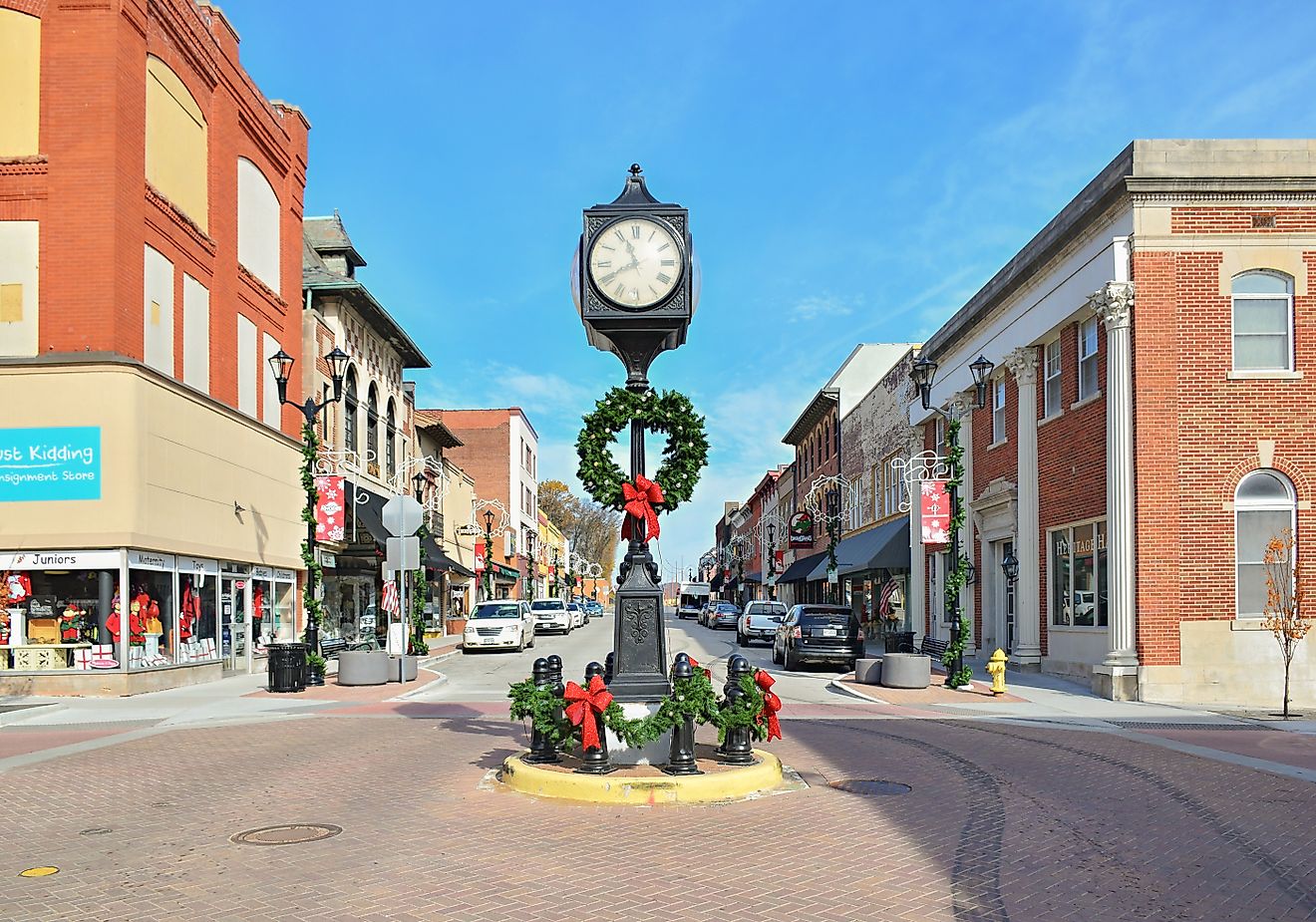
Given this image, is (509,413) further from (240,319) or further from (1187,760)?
(1187,760)

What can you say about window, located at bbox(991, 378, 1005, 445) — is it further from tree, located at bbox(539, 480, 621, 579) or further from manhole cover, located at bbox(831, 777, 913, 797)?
tree, located at bbox(539, 480, 621, 579)

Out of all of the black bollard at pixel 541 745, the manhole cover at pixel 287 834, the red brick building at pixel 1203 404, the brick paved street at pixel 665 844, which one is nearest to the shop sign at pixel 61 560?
the brick paved street at pixel 665 844

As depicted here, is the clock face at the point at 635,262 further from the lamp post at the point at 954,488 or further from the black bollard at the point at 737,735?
the lamp post at the point at 954,488

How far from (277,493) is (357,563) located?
24.0 feet

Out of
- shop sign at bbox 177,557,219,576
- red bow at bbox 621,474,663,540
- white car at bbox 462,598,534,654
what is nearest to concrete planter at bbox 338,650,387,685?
shop sign at bbox 177,557,219,576

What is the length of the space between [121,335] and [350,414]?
1603cm

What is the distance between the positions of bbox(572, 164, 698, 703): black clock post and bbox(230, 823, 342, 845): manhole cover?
2.62m

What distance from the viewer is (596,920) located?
629 cm

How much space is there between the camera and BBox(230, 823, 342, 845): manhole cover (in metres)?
8.19

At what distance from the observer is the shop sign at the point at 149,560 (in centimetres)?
2048

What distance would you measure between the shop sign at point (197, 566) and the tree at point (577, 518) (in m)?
92.6

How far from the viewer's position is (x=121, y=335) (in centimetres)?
2086

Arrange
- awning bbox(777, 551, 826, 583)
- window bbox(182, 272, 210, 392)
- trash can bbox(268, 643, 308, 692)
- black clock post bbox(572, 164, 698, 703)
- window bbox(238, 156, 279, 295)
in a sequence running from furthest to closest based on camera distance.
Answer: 1. awning bbox(777, 551, 826, 583)
2. window bbox(238, 156, 279, 295)
3. window bbox(182, 272, 210, 392)
4. trash can bbox(268, 643, 308, 692)
5. black clock post bbox(572, 164, 698, 703)

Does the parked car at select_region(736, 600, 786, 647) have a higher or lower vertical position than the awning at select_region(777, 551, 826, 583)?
lower
